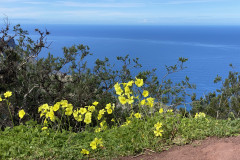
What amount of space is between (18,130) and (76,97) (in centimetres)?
388

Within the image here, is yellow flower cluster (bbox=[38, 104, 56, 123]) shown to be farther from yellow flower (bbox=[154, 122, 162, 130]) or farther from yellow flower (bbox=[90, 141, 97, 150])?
yellow flower (bbox=[154, 122, 162, 130])

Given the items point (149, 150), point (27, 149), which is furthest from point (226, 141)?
point (27, 149)

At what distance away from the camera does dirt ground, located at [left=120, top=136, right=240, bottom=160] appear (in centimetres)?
294

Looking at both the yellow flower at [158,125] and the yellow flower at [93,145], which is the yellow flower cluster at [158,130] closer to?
the yellow flower at [158,125]

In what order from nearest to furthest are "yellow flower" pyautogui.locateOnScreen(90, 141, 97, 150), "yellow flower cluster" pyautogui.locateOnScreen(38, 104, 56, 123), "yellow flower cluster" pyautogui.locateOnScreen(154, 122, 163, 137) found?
"yellow flower" pyautogui.locateOnScreen(90, 141, 97, 150) < "yellow flower cluster" pyautogui.locateOnScreen(154, 122, 163, 137) < "yellow flower cluster" pyautogui.locateOnScreen(38, 104, 56, 123)

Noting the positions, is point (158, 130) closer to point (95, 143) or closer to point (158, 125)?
point (158, 125)

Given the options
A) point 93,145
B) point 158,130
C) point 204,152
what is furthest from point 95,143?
point 204,152

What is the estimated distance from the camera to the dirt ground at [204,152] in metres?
2.94

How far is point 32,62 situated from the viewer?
7.57m

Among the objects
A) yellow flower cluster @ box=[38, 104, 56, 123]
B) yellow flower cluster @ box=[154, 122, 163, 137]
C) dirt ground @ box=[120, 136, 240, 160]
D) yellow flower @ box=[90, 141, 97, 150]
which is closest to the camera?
dirt ground @ box=[120, 136, 240, 160]

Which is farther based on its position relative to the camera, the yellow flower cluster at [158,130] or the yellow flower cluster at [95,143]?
the yellow flower cluster at [158,130]

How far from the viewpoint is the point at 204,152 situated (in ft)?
10.1

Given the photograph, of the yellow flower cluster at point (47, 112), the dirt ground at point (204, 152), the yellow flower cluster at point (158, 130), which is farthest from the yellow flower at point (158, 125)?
the yellow flower cluster at point (47, 112)

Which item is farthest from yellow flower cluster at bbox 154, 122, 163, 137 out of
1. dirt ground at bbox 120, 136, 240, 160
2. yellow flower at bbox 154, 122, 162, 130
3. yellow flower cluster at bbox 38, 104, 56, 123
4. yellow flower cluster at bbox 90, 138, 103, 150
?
yellow flower cluster at bbox 38, 104, 56, 123
